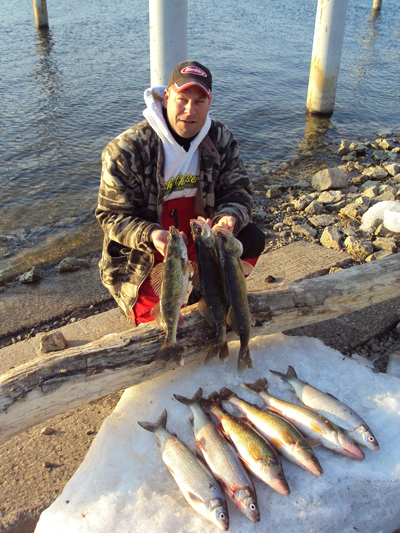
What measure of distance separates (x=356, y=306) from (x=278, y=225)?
340 cm

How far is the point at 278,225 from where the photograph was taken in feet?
25.0

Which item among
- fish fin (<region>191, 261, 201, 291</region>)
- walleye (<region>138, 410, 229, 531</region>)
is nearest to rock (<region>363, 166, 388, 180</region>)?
fish fin (<region>191, 261, 201, 291</region>)

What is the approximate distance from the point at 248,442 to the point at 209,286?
49.6 inches

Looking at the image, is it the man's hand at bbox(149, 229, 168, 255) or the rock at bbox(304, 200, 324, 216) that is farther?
the rock at bbox(304, 200, 324, 216)

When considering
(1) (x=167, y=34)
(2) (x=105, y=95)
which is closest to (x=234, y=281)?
(1) (x=167, y=34)

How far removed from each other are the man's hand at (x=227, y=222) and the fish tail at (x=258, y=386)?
137cm

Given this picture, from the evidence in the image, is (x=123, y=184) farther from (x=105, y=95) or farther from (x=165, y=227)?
(x=105, y=95)

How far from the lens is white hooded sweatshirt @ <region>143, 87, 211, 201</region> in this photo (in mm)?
4174

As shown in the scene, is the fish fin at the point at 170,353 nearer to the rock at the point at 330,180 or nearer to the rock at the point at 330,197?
the rock at the point at 330,197

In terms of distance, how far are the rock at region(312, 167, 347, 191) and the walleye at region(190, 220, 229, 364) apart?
632 centimetres

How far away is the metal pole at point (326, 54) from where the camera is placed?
12.5m

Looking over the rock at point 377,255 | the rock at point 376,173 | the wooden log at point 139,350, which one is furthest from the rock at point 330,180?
the wooden log at point 139,350

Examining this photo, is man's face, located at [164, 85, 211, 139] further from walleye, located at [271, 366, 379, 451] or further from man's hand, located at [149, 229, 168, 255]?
walleye, located at [271, 366, 379, 451]

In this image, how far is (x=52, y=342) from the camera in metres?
4.50
